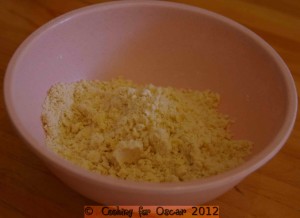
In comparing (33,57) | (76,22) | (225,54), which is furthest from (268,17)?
(33,57)

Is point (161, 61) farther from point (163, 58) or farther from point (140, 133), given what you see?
point (140, 133)

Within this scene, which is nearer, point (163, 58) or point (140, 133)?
point (140, 133)

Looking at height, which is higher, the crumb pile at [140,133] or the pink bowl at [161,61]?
the pink bowl at [161,61]

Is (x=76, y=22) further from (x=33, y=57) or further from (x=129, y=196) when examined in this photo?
(x=129, y=196)

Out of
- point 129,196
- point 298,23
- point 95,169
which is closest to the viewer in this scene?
point 129,196

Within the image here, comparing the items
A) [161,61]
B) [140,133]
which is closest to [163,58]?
[161,61]

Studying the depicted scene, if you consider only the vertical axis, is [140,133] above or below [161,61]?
below
